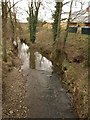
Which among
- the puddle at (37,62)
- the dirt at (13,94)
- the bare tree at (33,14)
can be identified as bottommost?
the puddle at (37,62)

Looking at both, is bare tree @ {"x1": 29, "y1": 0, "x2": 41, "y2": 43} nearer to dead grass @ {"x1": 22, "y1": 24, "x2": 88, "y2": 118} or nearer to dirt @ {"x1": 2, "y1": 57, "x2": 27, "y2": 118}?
dead grass @ {"x1": 22, "y1": 24, "x2": 88, "y2": 118}

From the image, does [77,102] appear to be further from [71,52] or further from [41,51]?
[41,51]

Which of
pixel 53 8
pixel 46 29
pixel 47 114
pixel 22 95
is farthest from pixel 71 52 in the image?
pixel 46 29

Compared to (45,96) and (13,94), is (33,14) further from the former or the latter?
(13,94)

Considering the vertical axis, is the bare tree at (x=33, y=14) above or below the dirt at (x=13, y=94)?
above

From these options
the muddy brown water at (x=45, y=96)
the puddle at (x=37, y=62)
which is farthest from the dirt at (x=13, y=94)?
the puddle at (x=37, y=62)

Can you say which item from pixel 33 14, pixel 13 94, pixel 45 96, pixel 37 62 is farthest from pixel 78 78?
pixel 33 14

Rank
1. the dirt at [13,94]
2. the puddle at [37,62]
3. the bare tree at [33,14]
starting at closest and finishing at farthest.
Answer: the dirt at [13,94]
the puddle at [37,62]
the bare tree at [33,14]

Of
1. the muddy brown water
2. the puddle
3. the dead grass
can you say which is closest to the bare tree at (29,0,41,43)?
the puddle

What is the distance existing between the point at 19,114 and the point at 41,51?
12824 millimetres

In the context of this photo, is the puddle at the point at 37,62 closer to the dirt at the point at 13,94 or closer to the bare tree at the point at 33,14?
the dirt at the point at 13,94

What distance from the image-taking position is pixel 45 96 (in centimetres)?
1134

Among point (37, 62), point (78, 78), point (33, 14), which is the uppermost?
point (33, 14)

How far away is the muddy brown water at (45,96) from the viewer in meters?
9.77
